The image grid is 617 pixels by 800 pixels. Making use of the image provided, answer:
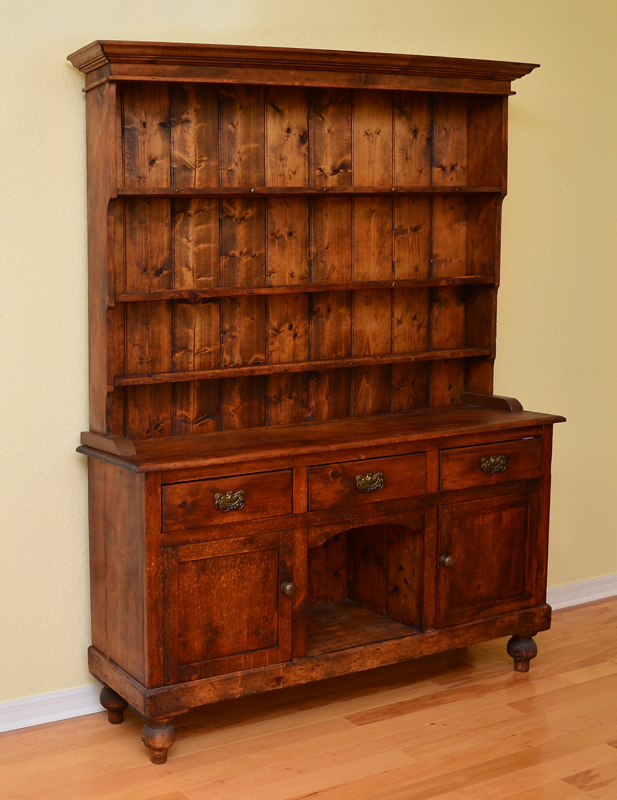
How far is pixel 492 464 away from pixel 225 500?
1.04m

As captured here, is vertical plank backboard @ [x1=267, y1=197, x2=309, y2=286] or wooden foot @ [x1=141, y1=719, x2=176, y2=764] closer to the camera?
wooden foot @ [x1=141, y1=719, x2=176, y2=764]

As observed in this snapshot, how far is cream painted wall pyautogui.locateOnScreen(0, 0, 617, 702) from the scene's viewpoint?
3045 millimetres

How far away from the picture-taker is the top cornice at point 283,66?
9.32 feet

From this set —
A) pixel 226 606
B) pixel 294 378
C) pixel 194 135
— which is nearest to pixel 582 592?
pixel 294 378

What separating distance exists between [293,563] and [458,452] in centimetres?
71

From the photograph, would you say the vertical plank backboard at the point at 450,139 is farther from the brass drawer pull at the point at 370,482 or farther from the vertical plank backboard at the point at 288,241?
the brass drawer pull at the point at 370,482

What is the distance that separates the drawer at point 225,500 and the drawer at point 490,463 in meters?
0.63

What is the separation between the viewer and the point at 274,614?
10.1ft

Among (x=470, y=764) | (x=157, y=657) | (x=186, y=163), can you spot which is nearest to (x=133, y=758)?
(x=157, y=657)

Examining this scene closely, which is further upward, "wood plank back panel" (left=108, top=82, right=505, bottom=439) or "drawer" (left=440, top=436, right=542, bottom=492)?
"wood plank back panel" (left=108, top=82, right=505, bottom=439)

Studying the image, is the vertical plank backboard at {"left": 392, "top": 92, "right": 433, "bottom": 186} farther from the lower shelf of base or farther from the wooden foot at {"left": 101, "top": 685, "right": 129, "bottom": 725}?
the wooden foot at {"left": 101, "top": 685, "right": 129, "bottom": 725}

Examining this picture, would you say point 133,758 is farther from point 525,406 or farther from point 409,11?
point 409,11

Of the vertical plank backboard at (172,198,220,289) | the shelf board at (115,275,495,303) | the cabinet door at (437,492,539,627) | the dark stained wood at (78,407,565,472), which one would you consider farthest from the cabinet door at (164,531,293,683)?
the vertical plank backboard at (172,198,220,289)

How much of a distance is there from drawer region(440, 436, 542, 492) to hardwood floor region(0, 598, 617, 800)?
0.75 metres
